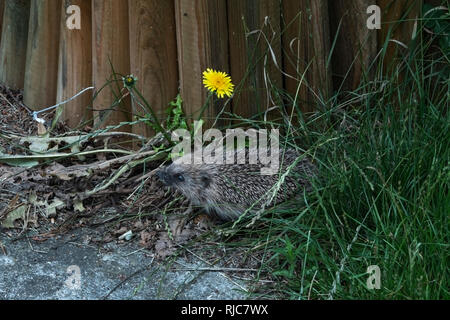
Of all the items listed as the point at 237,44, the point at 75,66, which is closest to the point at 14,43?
the point at 75,66

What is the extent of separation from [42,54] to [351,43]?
270 centimetres

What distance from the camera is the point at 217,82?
466 cm

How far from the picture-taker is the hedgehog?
171 inches

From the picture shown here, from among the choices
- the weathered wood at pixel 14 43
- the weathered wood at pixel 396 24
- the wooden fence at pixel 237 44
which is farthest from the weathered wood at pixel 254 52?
the weathered wood at pixel 14 43

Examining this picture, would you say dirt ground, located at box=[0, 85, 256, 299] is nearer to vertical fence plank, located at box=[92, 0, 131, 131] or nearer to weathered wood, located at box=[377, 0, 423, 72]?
vertical fence plank, located at box=[92, 0, 131, 131]

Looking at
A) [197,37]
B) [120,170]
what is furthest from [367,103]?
[120,170]

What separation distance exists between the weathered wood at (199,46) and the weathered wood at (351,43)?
0.89 metres

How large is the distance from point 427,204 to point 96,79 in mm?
2878

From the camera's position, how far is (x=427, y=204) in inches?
140

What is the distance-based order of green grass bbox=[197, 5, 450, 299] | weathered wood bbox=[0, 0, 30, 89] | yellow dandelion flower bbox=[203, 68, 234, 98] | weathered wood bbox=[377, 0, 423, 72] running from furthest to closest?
weathered wood bbox=[0, 0, 30, 89]
weathered wood bbox=[377, 0, 423, 72]
yellow dandelion flower bbox=[203, 68, 234, 98]
green grass bbox=[197, 5, 450, 299]

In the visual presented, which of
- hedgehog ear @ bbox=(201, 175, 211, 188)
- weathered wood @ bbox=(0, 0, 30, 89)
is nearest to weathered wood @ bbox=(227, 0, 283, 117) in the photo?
hedgehog ear @ bbox=(201, 175, 211, 188)

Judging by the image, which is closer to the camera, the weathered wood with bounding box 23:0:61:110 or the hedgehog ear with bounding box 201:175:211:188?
the hedgehog ear with bounding box 201:175:211:188

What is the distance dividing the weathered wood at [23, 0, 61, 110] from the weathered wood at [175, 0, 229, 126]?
4.45 feet
